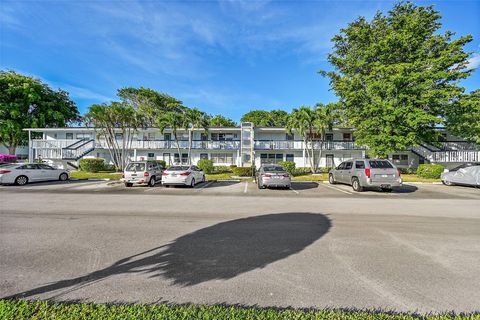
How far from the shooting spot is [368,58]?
1022 inches

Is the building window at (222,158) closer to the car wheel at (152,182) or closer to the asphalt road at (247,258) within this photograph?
the car wheel at (152,182)

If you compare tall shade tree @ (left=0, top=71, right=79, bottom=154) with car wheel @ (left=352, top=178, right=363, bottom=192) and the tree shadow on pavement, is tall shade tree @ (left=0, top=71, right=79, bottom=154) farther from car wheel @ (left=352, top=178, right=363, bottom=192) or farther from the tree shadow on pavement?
car wheel @ (left=352, top=178, right=363, bottom=192)

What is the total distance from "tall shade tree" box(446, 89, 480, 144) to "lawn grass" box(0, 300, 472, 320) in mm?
28766

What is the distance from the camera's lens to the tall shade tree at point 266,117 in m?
57.5

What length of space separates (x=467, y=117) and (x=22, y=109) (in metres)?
59.8

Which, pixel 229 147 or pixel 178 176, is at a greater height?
pixel 229 147

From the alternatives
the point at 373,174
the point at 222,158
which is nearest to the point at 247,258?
the point at 373,174

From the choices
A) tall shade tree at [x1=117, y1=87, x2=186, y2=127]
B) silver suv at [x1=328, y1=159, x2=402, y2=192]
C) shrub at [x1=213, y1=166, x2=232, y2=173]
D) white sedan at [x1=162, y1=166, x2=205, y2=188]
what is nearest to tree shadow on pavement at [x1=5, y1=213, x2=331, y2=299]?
silver suv at [x1=328, y1=159, x2=402, y2=192]

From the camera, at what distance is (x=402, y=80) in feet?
72.7

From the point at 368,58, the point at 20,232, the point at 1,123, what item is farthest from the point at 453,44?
the point at 1,123

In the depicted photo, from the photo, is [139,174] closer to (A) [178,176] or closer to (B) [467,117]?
(A) [178,176]

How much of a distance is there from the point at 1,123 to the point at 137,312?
48.8m

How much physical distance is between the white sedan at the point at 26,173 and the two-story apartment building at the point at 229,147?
11088 millimetres

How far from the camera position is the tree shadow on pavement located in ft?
11.3
